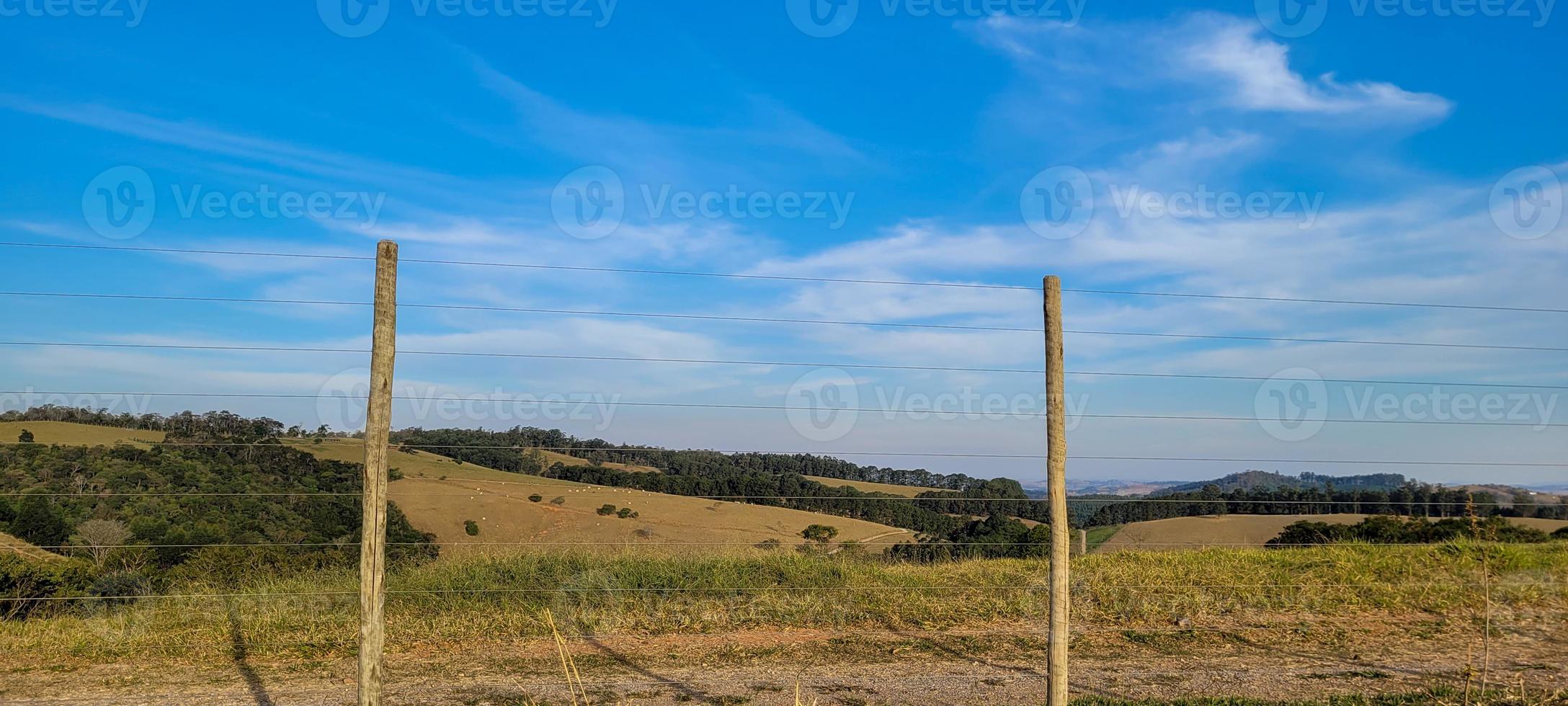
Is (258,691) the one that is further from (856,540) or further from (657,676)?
(856,540)

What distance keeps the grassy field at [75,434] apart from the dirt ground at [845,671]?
115 inches

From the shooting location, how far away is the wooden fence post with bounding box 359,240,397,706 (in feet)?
13.8

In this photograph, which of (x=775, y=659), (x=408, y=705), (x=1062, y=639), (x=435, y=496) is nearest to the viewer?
(x=1062, y=639)

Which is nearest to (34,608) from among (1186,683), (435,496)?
(435,496)

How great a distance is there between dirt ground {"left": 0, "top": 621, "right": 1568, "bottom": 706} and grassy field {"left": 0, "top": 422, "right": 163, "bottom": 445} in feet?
9.61

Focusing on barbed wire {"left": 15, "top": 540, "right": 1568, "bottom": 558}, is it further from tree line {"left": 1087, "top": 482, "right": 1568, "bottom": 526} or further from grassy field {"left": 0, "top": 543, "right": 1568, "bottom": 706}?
tree line {"left": 1087, "top": 482, "right": 1568, "bottom": 526}

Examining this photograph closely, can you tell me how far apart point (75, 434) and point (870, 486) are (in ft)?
27.6

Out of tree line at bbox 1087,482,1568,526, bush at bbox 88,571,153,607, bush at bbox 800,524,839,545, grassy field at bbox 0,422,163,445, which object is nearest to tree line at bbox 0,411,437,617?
bush at bbox 88,571,153,607

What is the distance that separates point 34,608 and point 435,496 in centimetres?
366

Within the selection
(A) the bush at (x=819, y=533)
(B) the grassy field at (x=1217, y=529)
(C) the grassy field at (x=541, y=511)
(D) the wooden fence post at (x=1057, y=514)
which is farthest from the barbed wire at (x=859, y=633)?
(D) the wooden fence post at (x=1057, y=514)

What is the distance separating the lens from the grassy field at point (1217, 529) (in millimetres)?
10852

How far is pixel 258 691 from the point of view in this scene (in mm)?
6273

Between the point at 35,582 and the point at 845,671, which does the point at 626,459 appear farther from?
the point at 35,582

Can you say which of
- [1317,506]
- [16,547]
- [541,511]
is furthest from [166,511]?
[1317,506]
